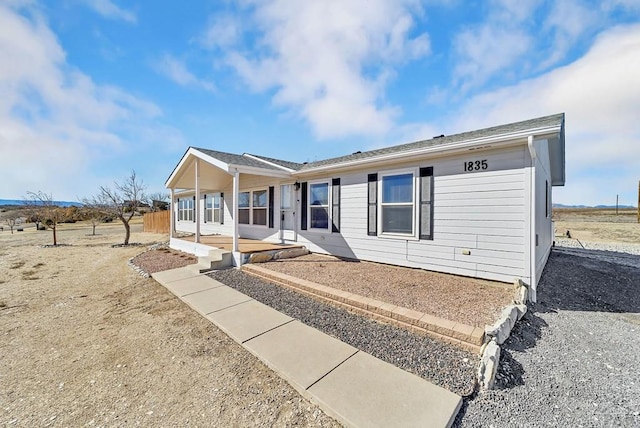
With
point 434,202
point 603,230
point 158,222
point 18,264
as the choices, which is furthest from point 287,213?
point 603,230

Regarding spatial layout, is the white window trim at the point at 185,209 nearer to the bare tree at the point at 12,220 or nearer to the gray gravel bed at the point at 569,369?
the bare tree at the point at 12,220

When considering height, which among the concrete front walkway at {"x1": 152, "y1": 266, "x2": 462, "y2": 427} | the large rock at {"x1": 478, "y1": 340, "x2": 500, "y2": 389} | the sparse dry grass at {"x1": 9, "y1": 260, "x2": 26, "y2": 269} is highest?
the large rock at {"x1": 478, "y1": 340, "x2": 500, "y2": 389}

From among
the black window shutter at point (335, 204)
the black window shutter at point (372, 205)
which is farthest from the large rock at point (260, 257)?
the black window shutter at point (372, 205)

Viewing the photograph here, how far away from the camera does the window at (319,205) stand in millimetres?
7684

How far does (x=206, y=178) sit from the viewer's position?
35.1 feet

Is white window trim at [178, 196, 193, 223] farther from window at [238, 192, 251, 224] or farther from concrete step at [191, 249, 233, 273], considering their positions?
concrete step at [191, 249, 233, 273]

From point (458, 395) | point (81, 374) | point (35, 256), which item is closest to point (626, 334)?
point (458, 395)

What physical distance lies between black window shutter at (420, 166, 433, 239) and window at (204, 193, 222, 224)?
403 inches

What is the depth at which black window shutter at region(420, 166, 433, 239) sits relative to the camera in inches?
218

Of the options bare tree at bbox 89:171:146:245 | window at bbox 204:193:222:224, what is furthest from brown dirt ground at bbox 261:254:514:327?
bare tree at bbox 89:171:146:245

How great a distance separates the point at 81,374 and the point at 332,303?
10.6 ft

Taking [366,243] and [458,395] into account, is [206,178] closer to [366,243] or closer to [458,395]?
[366,243]

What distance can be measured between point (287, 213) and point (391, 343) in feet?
21.3

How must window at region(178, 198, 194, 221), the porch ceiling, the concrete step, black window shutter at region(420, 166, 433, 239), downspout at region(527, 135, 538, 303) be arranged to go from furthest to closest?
window at region(178, 198, 194, 221) → the porch ceiling → the concrete step → black window shutter at region(420, 166, 433, 239) → downspout at region(527, 135, 538, 303)
